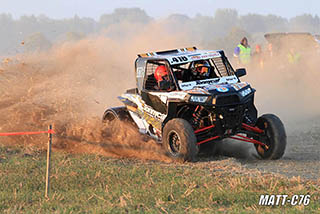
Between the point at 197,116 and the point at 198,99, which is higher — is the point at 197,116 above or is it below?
below

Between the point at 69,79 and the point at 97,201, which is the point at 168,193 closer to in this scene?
the point at 97,201

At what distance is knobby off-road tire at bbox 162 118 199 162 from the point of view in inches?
330

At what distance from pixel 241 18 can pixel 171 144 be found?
84.6 metres

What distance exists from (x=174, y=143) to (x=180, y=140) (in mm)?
453

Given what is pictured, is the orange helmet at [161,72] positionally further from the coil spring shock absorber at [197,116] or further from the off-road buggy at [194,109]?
the coil spring shock absorber at [197,116]

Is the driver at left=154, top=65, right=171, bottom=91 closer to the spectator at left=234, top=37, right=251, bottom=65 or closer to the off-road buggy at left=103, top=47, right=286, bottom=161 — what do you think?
the off-road buggy at left=103, top=47, right=286, bottom=161

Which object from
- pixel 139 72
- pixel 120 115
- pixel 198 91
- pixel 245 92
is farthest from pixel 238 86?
pixel 120 115

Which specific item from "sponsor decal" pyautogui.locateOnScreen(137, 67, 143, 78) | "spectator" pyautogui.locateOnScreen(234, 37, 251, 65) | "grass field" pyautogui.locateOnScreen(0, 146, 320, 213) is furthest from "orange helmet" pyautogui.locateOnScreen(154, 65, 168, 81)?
"spectator" pyautogui.locateOnScreen(234, 37, 251, 65)

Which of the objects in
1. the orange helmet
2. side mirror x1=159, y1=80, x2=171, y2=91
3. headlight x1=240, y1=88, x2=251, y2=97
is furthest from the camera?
the orange helmet

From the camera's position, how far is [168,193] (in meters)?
6.39

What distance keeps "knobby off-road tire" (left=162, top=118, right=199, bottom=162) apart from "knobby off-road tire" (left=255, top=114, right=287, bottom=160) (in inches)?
56.5

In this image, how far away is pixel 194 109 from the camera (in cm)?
902

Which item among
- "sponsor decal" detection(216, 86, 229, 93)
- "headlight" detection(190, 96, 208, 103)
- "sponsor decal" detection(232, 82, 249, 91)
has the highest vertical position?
"sponsor decal" detection(232, 82, 249, 91)

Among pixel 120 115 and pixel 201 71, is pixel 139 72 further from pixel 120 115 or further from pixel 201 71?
pixel 201 71
